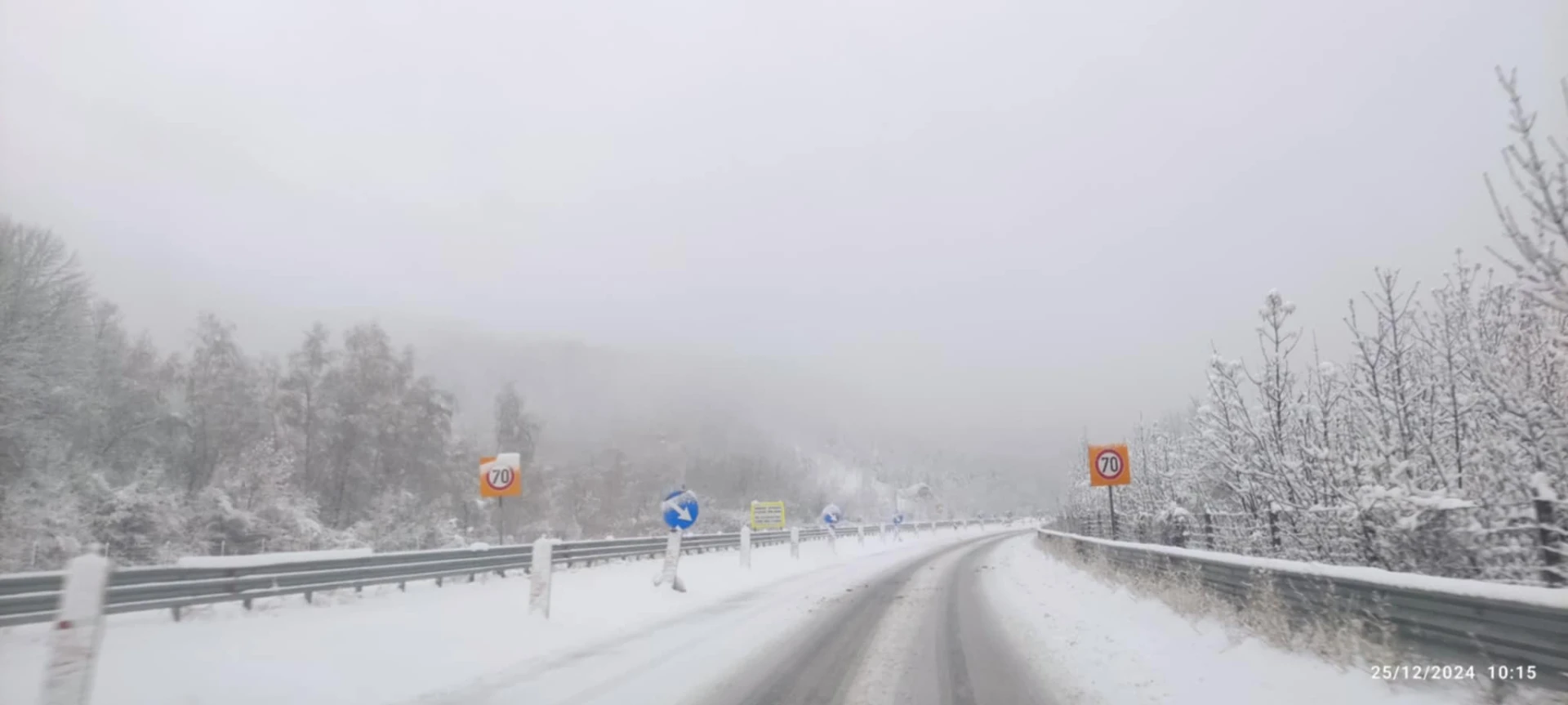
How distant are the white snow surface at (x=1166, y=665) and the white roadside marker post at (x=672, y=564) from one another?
783cm

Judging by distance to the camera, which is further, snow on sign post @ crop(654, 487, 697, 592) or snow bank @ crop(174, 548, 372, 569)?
snow on sign post @ crop(654, 487, 697, 592)

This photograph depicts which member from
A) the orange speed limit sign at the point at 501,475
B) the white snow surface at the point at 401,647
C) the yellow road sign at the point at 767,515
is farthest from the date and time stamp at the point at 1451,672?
the yellow road sign at the point at 767,515

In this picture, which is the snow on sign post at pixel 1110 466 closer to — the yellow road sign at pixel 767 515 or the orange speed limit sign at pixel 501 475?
the orange speed limit sign at pixel 501 475

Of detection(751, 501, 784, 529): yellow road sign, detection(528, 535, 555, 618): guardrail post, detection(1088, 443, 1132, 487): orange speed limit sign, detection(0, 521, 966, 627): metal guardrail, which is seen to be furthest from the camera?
detection(751, 501, 784, 529): yellow road sign

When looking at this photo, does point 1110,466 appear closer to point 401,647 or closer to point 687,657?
point 687,657

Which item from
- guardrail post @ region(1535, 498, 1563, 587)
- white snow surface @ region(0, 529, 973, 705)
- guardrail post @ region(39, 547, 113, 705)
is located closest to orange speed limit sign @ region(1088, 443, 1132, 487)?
white snow surface @ region(0, 529, 973, 705)

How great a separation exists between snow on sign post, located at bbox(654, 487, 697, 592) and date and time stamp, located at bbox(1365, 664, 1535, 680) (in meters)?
14.1

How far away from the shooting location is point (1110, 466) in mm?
20266

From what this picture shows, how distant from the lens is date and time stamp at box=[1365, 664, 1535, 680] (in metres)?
5.66

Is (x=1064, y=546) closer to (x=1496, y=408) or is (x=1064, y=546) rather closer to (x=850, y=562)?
(x=850, y=562)

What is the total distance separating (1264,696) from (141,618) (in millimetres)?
13528

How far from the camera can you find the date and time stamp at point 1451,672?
5660 millimetres

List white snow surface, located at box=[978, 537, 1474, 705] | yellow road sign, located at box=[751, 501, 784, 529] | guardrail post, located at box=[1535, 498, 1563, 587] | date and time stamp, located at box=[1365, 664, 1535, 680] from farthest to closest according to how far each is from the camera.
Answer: yellow road sign, located at box=[751, 501, 784, 529], guardrail post, located at box=[1535, 498, 1563, 587], white snow surface, located at box=[978, 537, 1474, 705], date and time stamp, located at box=[1365, 664, 1535, 680]

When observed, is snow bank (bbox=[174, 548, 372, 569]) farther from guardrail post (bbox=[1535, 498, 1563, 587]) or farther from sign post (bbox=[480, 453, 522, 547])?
guardrail post (bbox=[1535, 498, 1563, 587])
